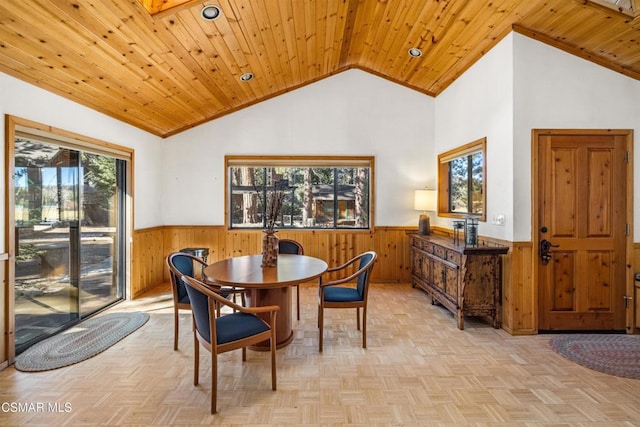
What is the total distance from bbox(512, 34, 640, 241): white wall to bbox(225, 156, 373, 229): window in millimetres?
2412

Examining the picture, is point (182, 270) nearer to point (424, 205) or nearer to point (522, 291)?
point (522, 291)

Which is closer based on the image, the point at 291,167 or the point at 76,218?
the point at 76,218

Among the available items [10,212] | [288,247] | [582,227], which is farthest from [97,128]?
[582,227]

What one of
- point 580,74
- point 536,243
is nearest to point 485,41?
point 580,74

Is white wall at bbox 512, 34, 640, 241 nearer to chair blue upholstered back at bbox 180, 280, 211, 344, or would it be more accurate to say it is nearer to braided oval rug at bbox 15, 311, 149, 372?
chair blue upholstered back at bbox 180, 280, 211, 344

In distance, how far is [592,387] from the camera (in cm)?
234

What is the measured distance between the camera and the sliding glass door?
295cm

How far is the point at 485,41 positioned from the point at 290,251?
3186mm

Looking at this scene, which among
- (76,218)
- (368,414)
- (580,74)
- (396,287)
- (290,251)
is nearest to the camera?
(368,414)

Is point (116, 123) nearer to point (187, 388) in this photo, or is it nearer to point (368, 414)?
point (187, 388)

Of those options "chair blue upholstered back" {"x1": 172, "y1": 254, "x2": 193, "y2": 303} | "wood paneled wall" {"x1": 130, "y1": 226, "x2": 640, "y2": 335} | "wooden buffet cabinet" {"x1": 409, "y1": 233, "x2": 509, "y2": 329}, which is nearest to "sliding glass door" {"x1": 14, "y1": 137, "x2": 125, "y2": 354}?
"wood paneled wall" {"x1": 130, "y1": 226, "x2": 640, "y2": 335}

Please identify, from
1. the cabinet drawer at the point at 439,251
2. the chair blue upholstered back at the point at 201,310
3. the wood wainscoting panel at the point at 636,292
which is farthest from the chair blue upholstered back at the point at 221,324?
the wood wainscoting panel at the point at 636,292

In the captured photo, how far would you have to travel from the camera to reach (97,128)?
3.78 metres

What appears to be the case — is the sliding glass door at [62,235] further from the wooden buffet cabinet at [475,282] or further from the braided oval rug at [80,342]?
the wooden buffet cabinet at [475,282]
